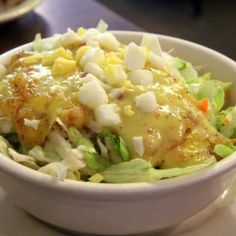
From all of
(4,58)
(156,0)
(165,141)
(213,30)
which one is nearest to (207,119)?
(165,141)

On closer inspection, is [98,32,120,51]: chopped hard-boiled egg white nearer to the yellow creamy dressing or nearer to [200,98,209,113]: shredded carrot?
the yellow creamy dressing

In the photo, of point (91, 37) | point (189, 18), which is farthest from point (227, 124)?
point (189, 18)

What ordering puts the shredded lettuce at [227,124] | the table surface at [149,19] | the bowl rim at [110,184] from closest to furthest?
1. the bowl rim at [110,184]
2. the shredded lettuce at [227,124]
3. the table surface at [149,19]

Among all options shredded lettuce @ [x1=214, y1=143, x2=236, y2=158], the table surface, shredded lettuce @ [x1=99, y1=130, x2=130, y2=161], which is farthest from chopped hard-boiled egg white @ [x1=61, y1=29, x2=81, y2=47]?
the table surface

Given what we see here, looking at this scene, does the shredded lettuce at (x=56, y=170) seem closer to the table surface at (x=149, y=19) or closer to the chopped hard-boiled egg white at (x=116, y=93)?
the chopped hard-boiled egg white at (x=116, y=93)

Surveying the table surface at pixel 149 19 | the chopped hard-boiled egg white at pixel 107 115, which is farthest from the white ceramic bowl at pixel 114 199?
the table surface at pixel 149 19

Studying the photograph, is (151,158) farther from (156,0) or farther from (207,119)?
(156,0)
